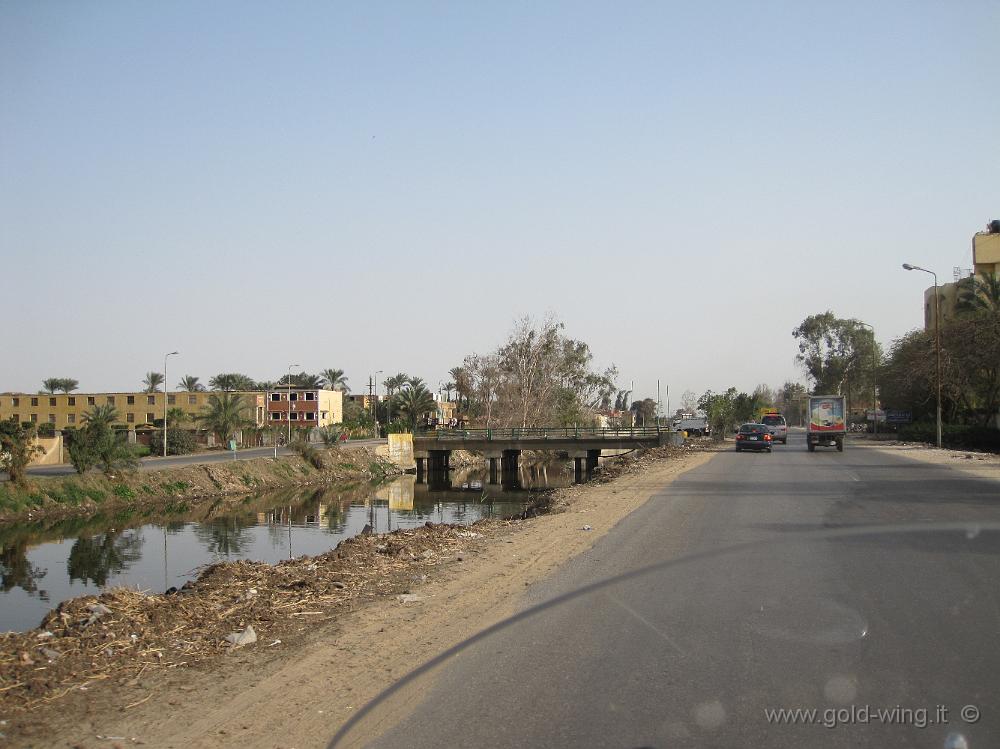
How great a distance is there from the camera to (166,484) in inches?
1671

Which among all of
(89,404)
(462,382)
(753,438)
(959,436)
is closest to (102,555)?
(753,438)

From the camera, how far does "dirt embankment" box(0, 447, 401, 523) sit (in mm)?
34875

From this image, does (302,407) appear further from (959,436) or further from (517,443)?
(959,436)

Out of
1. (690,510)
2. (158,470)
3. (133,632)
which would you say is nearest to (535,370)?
(158,470)

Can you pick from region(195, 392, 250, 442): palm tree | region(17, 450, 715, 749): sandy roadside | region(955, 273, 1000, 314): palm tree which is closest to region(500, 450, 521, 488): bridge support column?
region(195, 392, 250, 442): palm tree

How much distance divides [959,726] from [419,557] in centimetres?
1058

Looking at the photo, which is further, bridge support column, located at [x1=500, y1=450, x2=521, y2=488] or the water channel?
bridge support column, located at [x1=500, y1=450, x2=521, y2=488]

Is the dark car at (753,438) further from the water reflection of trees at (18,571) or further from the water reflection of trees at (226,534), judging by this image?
the water reflection of trees at (18,571)

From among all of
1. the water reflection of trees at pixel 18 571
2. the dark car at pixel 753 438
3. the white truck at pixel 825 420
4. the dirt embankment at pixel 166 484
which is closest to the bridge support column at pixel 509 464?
the dirt embankment at pixel 166 484

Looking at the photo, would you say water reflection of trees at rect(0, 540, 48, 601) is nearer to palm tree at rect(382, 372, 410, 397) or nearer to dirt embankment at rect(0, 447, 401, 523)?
dirt embankment at rect(0, 447, 401, 523)

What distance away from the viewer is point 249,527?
31.5m

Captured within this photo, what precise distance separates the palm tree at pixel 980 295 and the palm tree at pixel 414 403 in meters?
61.1

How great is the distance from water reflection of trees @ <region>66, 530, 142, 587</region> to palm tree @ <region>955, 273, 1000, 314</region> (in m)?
56.6

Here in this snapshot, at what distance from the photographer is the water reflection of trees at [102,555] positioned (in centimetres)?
2156
